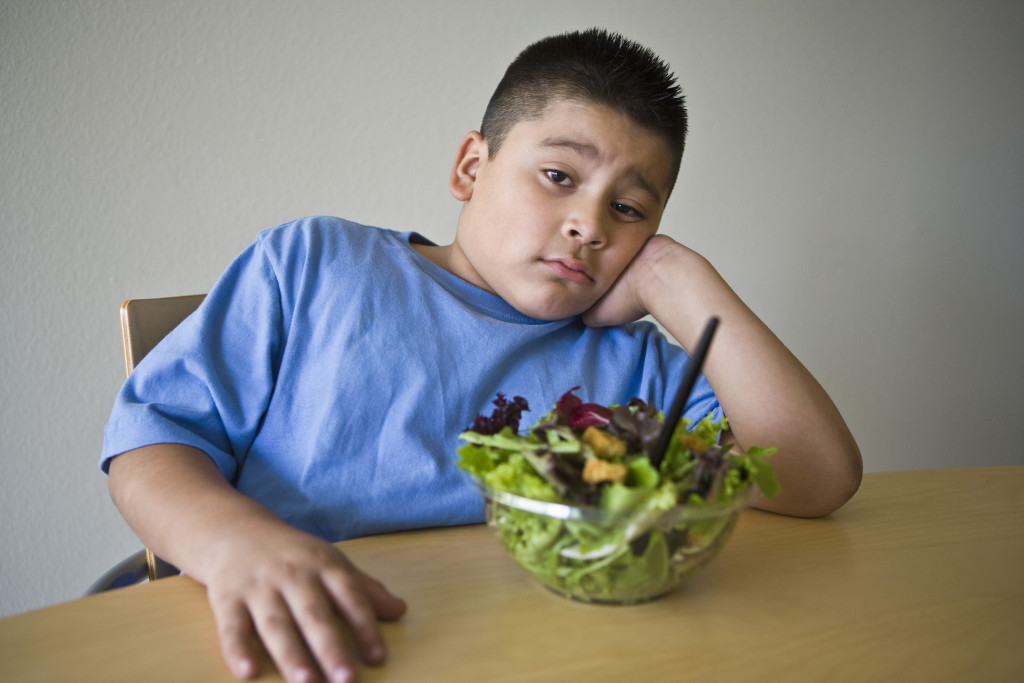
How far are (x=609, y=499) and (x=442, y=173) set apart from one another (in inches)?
46.5

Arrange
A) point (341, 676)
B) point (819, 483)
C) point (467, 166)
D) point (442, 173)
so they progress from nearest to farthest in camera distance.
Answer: point (341, 676)
point (819, 483)
point (467, 166)
point (442, 173)

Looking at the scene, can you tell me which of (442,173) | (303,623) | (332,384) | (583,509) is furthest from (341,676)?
(442,173)

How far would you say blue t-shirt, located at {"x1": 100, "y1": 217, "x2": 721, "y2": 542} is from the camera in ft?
2.31

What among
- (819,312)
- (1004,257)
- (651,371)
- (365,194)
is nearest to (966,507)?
(651,371)

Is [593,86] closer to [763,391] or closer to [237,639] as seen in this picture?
[763,391]

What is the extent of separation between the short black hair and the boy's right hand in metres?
0.64

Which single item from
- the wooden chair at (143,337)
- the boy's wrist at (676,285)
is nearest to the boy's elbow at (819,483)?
the boy's wrist at (676,285)

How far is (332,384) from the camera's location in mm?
745

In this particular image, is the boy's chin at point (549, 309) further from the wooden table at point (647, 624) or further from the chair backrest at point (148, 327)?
the chair backrest at point (148, 327)

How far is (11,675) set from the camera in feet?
1.26

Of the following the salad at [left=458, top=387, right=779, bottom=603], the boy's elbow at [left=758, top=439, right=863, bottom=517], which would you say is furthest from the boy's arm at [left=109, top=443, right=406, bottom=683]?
the boy's elbow at [left=758, top=439, right=863, bottom=517]

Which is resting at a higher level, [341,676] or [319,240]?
[319,240]

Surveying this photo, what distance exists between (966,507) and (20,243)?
1.42 m

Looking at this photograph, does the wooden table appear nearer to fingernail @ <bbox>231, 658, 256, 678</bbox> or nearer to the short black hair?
fingernail @ <bbox>231, 658, 256, 678</bbox>
